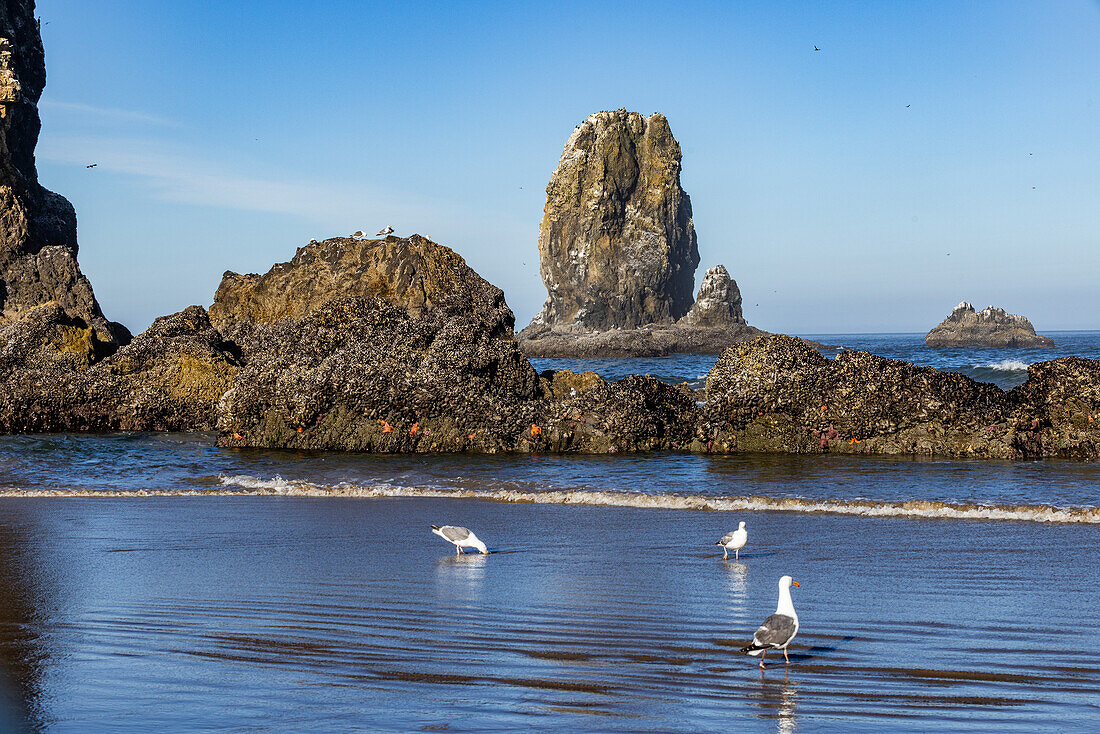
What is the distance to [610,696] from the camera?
18.8ft

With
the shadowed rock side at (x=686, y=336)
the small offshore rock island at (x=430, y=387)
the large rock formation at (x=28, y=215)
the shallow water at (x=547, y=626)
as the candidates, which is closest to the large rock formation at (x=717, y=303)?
the shadowed rock side at (x=686, y=336)

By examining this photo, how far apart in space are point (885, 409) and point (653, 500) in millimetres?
6741

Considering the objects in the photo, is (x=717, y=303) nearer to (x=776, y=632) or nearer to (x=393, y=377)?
(x=393, y=377)

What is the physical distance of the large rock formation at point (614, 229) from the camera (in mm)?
141875

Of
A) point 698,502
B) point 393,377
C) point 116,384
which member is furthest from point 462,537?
point 116,384

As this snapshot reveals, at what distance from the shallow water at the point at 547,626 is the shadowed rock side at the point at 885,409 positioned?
6.16 metres

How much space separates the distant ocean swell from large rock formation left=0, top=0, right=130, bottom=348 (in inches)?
569

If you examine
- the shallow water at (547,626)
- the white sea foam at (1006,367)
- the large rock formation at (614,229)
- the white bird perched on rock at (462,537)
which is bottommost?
the shallow water at (547,626)

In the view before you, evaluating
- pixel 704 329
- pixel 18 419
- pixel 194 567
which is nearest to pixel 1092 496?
pixel 194 567

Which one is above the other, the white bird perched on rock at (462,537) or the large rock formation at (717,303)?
the large rock formation at (717,303)

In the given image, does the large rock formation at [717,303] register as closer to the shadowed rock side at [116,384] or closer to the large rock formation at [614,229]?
the large rock formation at [614,229]

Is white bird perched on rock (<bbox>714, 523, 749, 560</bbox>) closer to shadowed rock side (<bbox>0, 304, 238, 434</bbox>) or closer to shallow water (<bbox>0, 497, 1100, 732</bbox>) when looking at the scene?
shallow water (<bbox>0, 497, 1100, 732</bbox>)

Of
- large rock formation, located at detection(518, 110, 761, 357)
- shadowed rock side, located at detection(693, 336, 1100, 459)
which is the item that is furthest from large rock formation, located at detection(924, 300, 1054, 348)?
shadowed rock side, located at detection(693, 336, 1100, 459)

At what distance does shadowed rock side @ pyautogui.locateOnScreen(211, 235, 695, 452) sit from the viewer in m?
19.0
